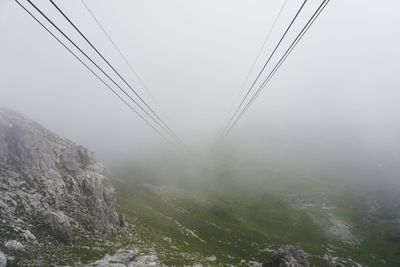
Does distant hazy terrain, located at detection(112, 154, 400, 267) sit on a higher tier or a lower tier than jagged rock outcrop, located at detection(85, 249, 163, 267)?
higher

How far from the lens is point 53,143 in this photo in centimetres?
8669

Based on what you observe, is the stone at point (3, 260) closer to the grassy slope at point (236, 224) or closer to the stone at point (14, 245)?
the stone at point (14, 245)

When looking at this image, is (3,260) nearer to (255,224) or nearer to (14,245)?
(14,245)

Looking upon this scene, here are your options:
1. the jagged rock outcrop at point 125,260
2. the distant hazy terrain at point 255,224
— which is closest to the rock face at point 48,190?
the jagged rock outcrop at point 125,260

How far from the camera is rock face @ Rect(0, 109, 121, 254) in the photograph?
52344 millimetres

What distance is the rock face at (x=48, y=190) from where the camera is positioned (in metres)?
52.3

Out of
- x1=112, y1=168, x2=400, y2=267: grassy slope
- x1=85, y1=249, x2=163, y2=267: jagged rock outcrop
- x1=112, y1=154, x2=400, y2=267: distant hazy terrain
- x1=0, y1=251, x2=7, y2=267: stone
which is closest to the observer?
x1=0, y1=251, x2=7, y2=267: stone

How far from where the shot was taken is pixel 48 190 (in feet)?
209

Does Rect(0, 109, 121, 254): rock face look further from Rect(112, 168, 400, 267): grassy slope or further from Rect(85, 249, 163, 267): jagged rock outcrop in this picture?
Rect(112, 168, 400, 267): grassy slope

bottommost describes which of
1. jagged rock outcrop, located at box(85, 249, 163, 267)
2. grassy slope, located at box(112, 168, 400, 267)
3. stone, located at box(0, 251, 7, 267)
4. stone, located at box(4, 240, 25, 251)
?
stone, located at box(4, 240, 25, 251)

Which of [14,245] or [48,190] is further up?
[48,190]

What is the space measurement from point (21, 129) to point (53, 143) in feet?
28.4

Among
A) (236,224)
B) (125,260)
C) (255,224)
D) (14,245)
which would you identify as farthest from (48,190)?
(255,224)

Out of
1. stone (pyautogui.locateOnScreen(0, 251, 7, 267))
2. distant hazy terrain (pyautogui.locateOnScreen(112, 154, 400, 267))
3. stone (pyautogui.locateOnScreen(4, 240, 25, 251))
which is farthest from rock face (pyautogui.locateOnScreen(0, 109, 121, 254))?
distant hazy terrain (pyautogui.locateOnScreen(112, 154, 400, 267))
